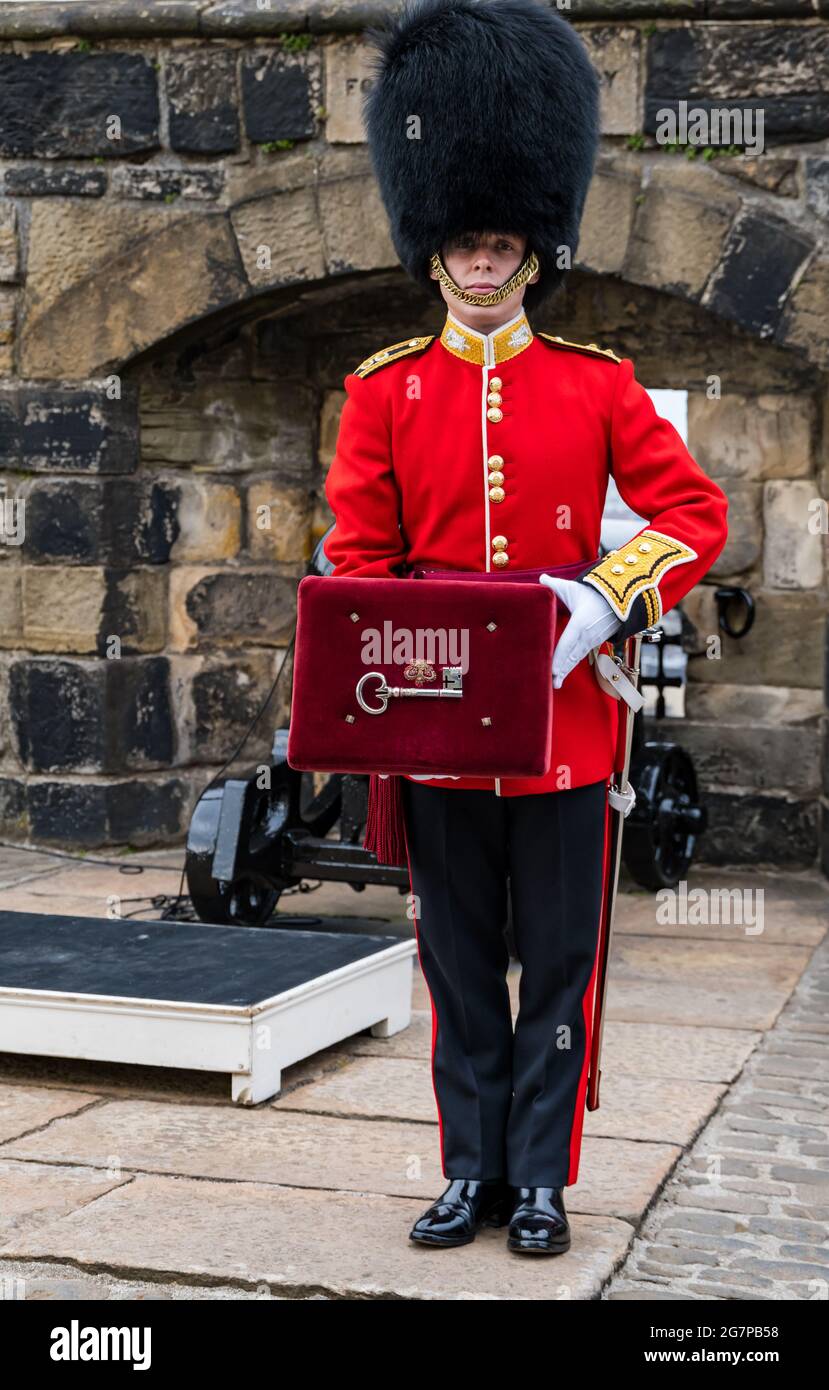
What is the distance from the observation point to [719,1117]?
11.6 ft

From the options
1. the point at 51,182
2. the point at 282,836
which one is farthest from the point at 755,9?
the point at 282,836

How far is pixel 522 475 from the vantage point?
270 centimetres

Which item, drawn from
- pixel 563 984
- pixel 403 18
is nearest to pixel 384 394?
pixel 403 18

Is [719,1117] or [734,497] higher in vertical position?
[734,497]

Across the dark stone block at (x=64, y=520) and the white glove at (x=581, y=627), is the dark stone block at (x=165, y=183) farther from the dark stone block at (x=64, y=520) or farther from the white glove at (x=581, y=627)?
the white glove at (x=581, y=627)

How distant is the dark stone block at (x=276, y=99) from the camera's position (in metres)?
5.64

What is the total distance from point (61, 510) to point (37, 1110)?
109 inches

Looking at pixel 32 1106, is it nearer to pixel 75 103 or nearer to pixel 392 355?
pixel 392 355

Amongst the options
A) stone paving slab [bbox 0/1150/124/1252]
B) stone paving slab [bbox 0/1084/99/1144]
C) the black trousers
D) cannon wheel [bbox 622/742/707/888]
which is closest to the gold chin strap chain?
the black trousers

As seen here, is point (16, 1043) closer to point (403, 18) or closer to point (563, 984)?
point (563, 984)

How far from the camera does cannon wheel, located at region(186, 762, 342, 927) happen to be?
185 inches

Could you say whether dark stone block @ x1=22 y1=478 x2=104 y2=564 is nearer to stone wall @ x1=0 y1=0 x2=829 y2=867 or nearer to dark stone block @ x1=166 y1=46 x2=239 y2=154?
stone wall @ x1=0 y1=0 x2=829 y2=867

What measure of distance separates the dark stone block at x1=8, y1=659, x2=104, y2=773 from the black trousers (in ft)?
10.8

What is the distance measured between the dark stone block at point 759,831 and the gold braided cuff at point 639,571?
3.41 m
